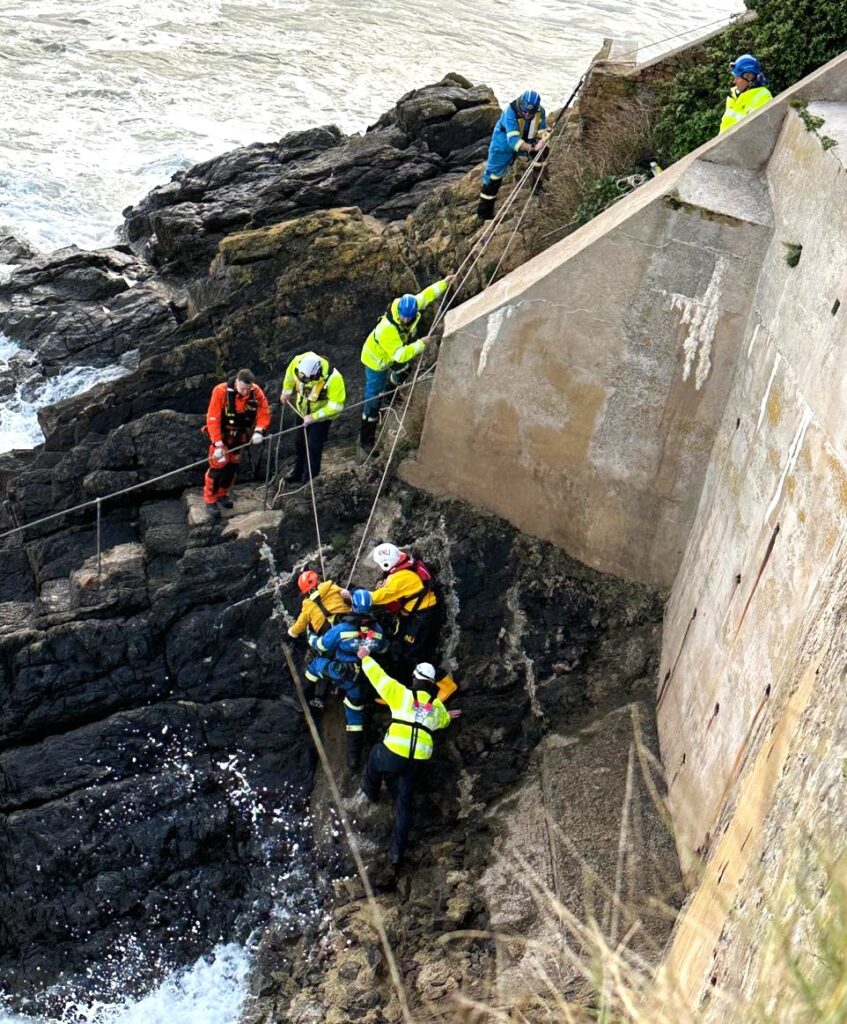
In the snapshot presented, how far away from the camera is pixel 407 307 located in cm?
1295

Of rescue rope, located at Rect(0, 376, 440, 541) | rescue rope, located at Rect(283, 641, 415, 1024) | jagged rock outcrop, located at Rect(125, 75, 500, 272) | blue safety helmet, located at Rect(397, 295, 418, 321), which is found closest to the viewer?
rescue rope, located at Rect(283, 641, 415, 1024)

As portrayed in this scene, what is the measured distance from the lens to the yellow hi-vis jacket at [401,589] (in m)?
12.2

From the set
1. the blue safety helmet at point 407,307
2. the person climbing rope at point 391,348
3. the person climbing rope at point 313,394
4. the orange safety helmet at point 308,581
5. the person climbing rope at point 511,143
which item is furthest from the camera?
the person climbing rope at point 511,143

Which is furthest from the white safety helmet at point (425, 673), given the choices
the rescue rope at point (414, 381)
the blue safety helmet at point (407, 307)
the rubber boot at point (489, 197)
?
the rubber boot at point (489, 197)

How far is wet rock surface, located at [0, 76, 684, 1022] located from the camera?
37.9 ft

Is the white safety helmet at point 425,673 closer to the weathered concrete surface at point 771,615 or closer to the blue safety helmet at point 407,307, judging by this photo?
the weathered concrete surface at point 771,615

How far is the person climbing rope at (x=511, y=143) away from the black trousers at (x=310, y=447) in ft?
11.4

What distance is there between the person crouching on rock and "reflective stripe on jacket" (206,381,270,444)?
2015 mm

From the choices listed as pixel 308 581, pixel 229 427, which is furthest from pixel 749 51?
pixel 308 581

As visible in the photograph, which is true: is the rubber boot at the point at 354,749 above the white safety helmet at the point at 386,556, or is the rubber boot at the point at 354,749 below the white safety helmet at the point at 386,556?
below

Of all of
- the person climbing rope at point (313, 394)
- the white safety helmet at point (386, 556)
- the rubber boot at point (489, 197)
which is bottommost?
the white safety helmet at point (386, 556)

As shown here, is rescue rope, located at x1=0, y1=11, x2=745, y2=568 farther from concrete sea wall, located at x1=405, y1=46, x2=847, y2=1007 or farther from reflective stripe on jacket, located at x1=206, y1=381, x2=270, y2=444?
concrete sea wall, located at x1=405, y1=46, x2=847, y2=1007

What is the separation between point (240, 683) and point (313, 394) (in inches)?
118

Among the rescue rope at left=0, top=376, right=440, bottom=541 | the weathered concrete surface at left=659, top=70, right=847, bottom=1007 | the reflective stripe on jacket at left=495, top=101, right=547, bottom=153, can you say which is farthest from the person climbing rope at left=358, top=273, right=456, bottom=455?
the weathered concrete surface at left=659, top=70, right=847, bottom=1007
